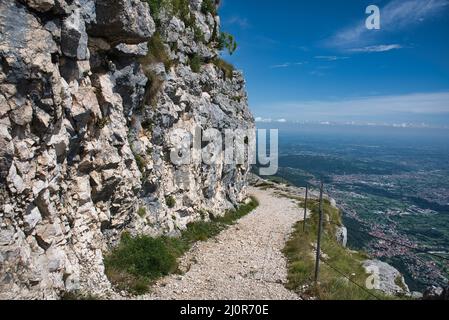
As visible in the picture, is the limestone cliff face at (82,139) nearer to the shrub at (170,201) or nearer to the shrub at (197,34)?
the shrub at (170,201)

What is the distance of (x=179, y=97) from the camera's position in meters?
21.0

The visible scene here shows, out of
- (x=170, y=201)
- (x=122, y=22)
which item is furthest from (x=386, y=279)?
(x=122, y=22)

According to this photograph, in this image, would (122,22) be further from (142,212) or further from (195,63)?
(195,63)

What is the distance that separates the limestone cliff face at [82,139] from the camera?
7.86 metres

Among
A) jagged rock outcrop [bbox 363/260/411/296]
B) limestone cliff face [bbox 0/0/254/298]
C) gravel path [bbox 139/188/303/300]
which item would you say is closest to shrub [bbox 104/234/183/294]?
gravel path [bbox 139/188/303/300]

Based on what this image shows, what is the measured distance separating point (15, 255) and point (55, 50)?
18.2 ft

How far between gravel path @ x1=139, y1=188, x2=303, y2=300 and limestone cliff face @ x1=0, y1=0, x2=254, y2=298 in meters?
2.57

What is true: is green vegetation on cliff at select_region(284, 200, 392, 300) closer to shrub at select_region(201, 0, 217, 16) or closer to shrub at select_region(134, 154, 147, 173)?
shrub at select_region(134, 154, 147, 173)

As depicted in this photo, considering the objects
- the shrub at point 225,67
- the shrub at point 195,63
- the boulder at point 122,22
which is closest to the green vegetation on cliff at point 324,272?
the boulder at point 122,22

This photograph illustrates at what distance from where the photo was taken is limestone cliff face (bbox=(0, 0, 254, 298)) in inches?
309

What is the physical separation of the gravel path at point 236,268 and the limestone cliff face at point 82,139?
2.57 m

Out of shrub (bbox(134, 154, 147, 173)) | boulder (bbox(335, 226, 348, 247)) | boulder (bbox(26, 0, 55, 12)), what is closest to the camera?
boulder (bbox(26, 0, 55, 12))
